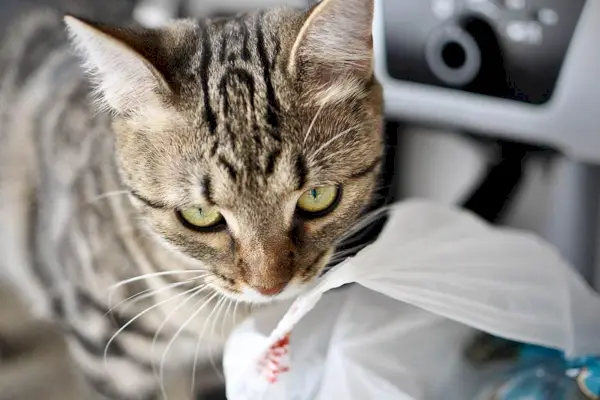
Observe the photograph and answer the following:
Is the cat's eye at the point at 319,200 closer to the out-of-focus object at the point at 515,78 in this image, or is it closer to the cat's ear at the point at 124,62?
the cat's ear at the point at 124,62

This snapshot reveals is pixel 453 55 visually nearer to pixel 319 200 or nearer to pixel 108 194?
pixel 319 200

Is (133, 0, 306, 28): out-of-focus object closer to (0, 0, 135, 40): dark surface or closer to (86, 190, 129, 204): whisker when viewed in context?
(0, 0, 135, 40): dark surface

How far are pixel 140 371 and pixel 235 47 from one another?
446 mm

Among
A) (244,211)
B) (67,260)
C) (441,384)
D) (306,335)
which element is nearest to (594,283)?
(441,384)

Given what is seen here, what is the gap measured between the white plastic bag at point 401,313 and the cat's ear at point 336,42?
190 millimetres

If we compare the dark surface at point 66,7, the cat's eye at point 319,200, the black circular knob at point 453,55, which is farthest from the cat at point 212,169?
the dark surface at point 66,7

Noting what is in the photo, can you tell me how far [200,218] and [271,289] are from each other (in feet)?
0.34

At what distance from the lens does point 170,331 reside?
2.96 ft

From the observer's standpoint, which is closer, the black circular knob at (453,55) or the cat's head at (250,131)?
the cat's head at (250,131)

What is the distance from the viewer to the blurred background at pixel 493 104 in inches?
32.6

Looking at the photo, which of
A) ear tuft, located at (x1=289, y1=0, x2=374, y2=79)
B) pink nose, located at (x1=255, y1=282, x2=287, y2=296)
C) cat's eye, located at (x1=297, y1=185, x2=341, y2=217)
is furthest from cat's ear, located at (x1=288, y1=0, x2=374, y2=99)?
pink nose, located at (x1=255, y1=282, x2=287, y2=296)

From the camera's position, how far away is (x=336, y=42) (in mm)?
684

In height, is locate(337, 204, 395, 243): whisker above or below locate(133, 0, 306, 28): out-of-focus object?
below

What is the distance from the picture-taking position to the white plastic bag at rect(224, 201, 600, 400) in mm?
735
